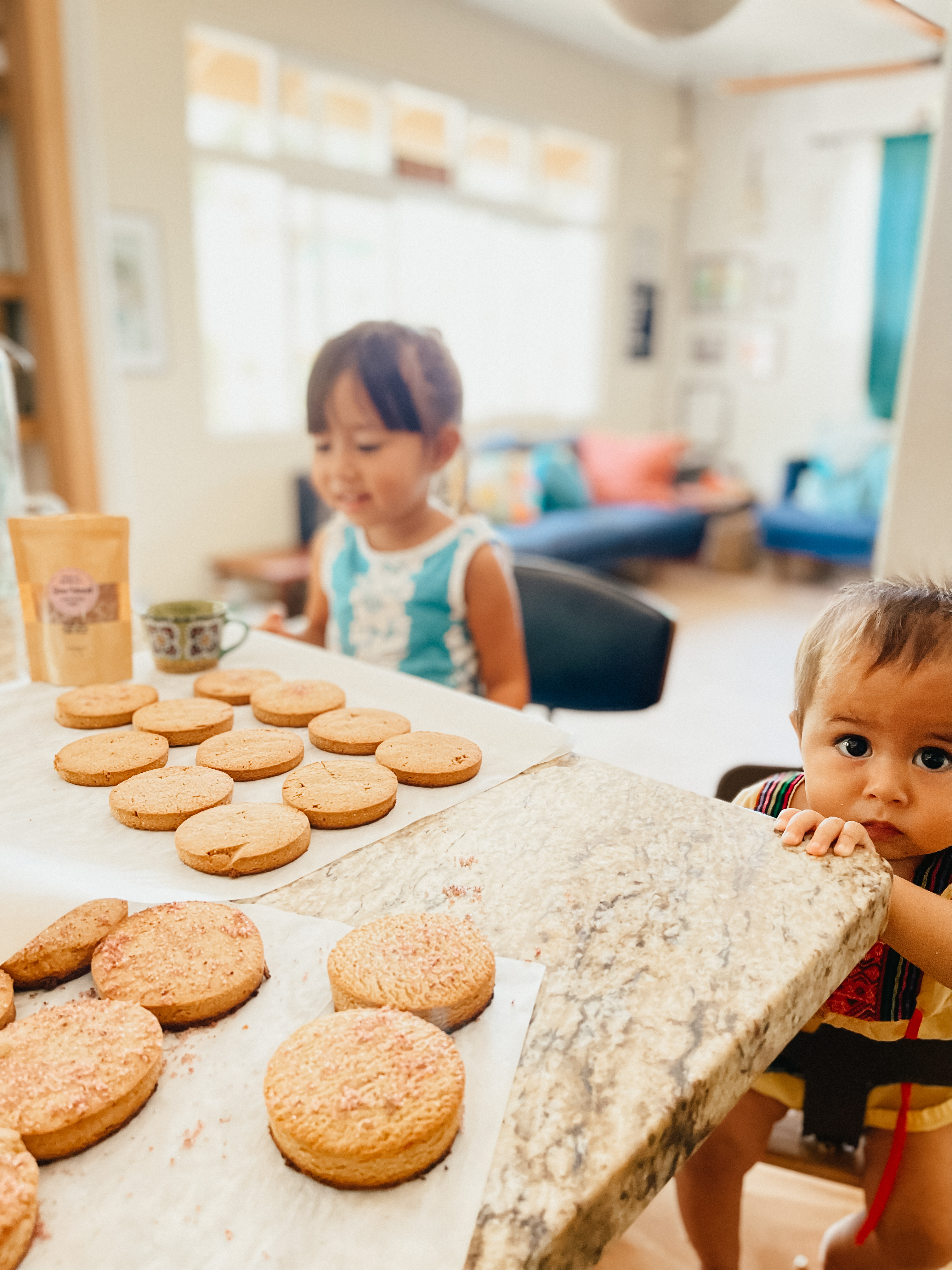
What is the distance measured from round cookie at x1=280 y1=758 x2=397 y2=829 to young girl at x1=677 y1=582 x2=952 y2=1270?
1.04 ft

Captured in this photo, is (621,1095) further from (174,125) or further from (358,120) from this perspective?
(358,120)

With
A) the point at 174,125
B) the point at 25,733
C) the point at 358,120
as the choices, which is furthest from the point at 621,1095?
the point at 358,120

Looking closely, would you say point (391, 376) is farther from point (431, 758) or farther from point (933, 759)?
point (933, 759)

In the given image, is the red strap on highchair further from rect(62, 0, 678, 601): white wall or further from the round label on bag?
rect(62, 0, 678, 601): white wall

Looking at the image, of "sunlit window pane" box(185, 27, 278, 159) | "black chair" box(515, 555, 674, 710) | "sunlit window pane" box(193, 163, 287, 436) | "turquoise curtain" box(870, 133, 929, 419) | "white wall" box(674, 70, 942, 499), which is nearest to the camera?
"black chair" box(515, 555, 674, 710)

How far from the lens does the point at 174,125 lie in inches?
158

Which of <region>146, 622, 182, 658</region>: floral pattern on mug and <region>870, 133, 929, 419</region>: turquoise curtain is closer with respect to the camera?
<region>146, 622, 182, 658</region>: floral pattern on mug

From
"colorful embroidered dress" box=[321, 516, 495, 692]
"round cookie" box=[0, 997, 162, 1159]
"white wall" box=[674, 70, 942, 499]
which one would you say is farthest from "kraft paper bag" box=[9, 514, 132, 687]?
"white wall" box=[674, 70, 942, 499]

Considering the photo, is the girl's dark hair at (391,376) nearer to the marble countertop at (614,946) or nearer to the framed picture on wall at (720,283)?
the marble countertop at (614,946)

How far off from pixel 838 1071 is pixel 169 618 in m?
0.85

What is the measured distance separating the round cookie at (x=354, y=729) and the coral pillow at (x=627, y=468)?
5.32 meters

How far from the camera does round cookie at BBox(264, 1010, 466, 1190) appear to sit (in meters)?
0.41

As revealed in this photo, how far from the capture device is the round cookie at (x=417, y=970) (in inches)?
19.7

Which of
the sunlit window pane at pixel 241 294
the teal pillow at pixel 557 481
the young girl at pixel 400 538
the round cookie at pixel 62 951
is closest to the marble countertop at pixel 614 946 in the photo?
the round cookie at pixel 62 951
